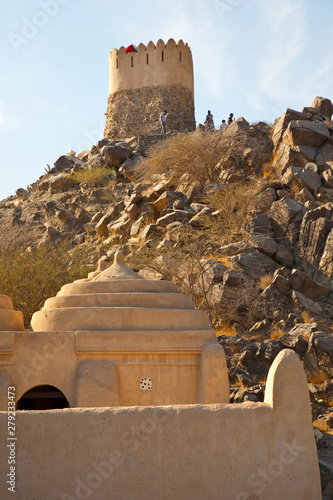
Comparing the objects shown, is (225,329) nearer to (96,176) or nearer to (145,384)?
(145,384)

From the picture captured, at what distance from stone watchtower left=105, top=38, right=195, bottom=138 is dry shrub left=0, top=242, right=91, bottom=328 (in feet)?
58.8

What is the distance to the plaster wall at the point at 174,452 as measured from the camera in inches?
225

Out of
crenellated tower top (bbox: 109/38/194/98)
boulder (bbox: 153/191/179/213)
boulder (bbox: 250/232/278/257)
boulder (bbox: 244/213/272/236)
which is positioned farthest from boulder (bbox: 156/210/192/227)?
crenellated tower top (bbox: 109/38/194/98)

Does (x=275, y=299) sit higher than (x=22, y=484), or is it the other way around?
(x=275, y=299)

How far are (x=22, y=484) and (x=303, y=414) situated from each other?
296cm

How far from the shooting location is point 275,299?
17.5 m

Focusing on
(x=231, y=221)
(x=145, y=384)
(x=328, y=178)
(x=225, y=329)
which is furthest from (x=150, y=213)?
(x=145, y=384)

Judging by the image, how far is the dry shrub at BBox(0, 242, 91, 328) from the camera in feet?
52.5

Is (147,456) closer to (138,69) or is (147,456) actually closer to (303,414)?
(303,414)

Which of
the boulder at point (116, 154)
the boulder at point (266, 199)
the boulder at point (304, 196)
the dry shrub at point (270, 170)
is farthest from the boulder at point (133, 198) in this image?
the boulder at point (304, 196)

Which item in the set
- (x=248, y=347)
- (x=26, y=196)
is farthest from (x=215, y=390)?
(x=26, y=196)

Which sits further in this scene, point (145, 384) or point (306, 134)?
point (306, 134)

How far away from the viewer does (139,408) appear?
19.2ft

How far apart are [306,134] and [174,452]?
20932 mm
